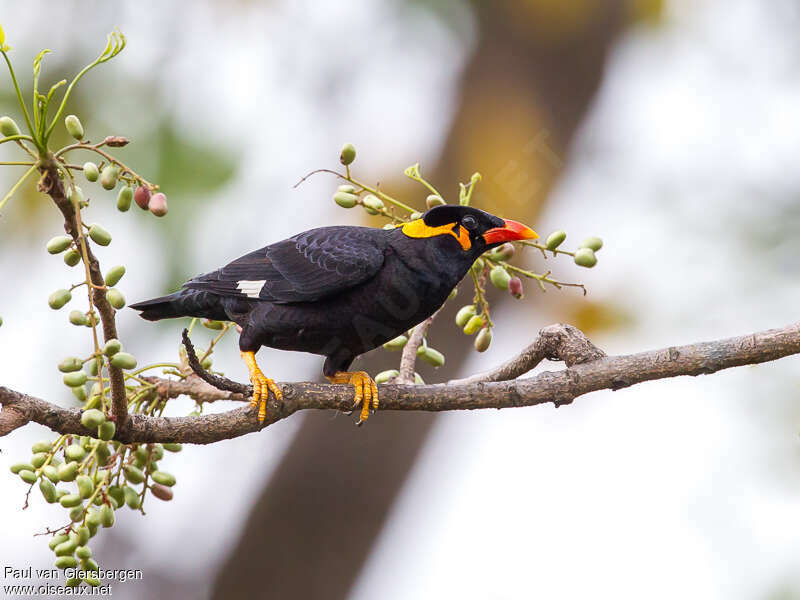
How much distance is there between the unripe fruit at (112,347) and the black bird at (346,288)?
3.19ft

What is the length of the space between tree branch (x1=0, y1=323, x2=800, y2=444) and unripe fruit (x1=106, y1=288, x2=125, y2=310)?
34cm

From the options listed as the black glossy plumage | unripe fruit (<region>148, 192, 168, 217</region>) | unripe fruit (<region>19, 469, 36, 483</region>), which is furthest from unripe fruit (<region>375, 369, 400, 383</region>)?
unripe fruit (<region>19, 469, 36, 483</region>)

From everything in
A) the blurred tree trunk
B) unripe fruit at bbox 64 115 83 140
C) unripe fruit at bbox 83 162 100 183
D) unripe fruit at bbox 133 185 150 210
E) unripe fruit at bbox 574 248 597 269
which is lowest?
the blurred tree trunk

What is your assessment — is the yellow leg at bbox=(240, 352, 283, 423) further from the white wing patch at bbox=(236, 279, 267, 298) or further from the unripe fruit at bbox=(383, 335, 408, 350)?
the unripe fruit at bbox=(383, 335, 408, 350)

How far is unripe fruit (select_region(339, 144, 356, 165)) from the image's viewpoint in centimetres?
282

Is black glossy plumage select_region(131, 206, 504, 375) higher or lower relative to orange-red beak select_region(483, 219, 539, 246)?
lower

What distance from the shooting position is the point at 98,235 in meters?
2.09

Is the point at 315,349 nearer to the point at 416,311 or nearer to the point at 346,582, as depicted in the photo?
the point at 416,311

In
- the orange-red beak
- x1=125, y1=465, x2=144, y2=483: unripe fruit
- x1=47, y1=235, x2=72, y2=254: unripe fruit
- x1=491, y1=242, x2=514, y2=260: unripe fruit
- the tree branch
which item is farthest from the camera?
the orange-red beak

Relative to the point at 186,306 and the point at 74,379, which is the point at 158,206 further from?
the point at 186,306

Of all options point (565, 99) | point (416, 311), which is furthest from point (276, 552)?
point (565, 99)

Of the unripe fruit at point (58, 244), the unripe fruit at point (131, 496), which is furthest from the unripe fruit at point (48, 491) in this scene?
the unripe fruit at point (58, 244)

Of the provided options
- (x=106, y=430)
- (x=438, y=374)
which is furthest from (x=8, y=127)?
(x=438, y=374)

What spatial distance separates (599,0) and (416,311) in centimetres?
254
